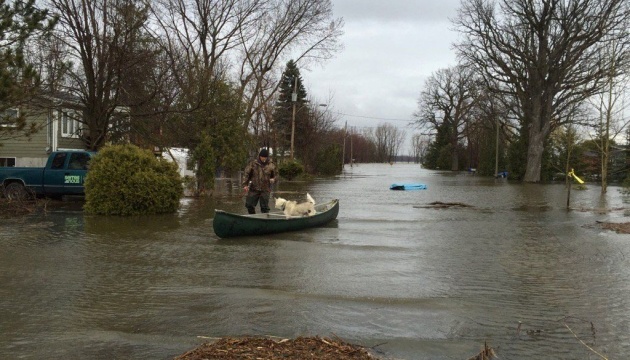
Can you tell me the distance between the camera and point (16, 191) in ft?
57.9

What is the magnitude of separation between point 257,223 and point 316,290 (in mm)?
4734

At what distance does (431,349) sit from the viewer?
514cm

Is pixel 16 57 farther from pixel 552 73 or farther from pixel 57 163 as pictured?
pixel 552 73

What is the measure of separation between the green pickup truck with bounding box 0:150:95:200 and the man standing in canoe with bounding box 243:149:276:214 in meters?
6.77

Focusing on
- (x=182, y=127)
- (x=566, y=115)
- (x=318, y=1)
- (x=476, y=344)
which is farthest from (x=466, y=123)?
(x=476, y=344)

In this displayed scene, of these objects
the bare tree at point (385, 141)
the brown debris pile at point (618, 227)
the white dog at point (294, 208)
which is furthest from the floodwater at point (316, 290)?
the bare tree at point (385, 141)

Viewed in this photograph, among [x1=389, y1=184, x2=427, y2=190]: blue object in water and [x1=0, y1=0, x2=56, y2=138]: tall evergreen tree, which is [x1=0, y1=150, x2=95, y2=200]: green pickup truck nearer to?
[x1=0, y1=0, x2=56, y2=138]: tall evergreen tree

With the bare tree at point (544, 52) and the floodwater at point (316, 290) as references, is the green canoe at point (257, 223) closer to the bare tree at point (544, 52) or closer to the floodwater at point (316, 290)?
the floodwater at point (316, 290)

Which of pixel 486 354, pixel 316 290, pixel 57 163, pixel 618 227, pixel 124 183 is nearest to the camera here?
pixel 486 354

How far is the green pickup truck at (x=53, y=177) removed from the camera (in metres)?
17.7

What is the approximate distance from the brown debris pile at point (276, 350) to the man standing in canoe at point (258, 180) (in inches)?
365

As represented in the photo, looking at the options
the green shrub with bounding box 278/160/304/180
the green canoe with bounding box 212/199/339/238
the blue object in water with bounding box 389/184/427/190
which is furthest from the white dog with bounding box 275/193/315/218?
the green shrub with bounding box 278/160/304/180

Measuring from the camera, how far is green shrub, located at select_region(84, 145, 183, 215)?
15227mm

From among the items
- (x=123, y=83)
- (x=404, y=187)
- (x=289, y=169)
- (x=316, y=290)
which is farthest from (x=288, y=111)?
(x=316, y=290)
